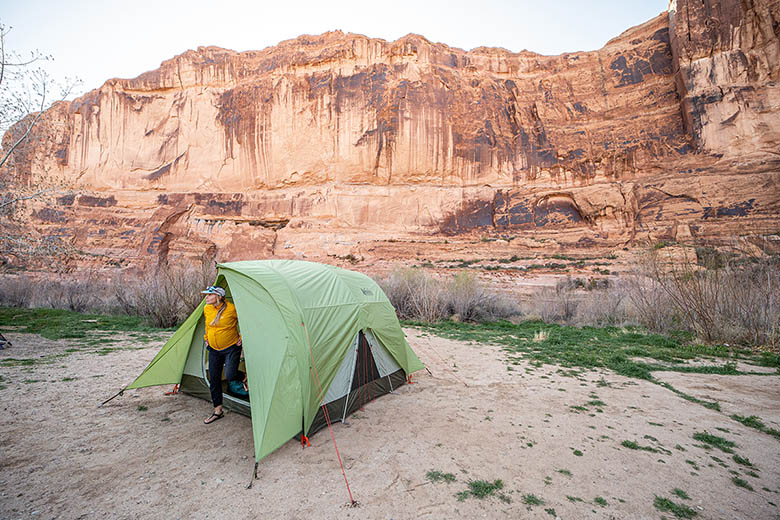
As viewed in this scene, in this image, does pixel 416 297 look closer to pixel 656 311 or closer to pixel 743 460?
pixel 656 311

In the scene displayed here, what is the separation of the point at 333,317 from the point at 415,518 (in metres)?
2.52

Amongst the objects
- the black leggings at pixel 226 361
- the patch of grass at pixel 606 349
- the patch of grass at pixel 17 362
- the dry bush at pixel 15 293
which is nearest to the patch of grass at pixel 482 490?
the black leggings at pixel 226 361

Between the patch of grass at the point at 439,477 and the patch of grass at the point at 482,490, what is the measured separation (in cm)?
17

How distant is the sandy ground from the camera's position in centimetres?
287

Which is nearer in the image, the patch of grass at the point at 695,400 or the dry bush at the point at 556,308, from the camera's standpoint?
the patch of grass at the point at 695,400

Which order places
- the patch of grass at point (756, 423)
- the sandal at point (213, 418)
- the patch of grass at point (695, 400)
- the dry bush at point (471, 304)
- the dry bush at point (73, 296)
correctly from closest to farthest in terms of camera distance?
the patch of grass at point (756, 423), the sandal at point (213, 418), the patch of grass at point (695, 400), the dry bush at point (471, 304), the dry bush at point (73, 296)

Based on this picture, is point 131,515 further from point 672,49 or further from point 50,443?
point 672,49

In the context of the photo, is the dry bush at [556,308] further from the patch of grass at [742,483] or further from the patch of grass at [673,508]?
the patch of grass at [673,508]

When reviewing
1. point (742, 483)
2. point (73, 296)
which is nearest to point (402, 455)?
point (742, 483)

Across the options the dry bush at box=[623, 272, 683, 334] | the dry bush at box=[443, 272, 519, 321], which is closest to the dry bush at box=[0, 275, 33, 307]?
the dry bush at box=[443, 272, 519, 321]

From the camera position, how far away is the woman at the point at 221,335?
13.7 feet

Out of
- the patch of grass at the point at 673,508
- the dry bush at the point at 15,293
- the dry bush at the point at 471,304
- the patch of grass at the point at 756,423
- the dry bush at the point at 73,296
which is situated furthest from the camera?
the dry bush at the point at 15,293

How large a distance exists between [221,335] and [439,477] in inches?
116

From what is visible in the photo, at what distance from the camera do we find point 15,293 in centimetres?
1552
